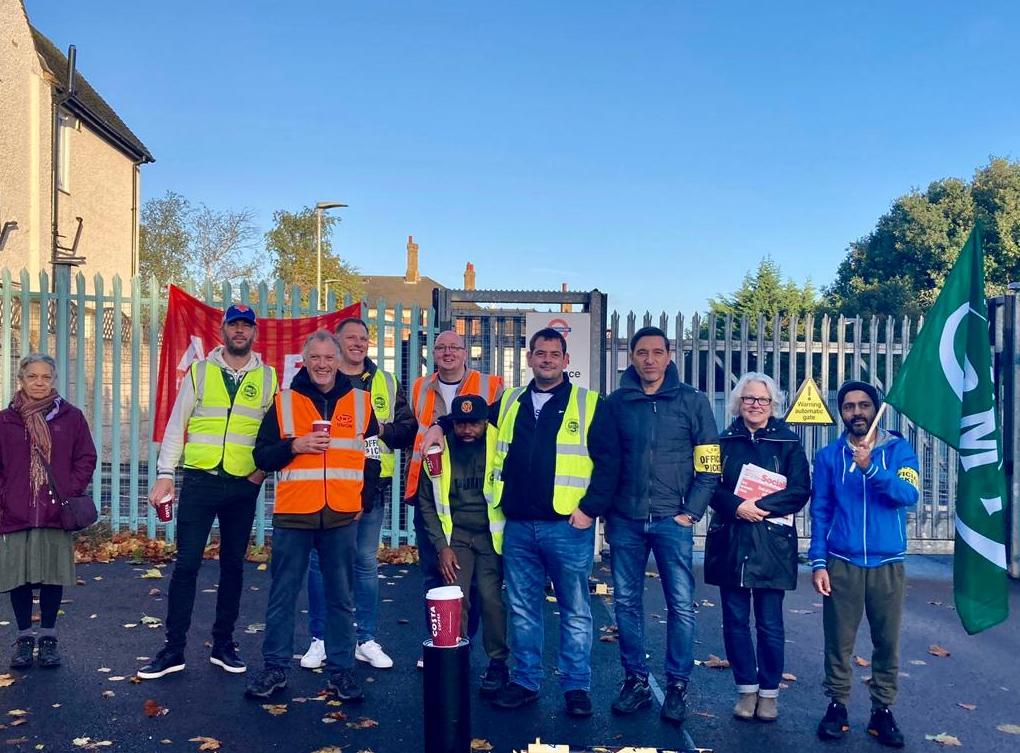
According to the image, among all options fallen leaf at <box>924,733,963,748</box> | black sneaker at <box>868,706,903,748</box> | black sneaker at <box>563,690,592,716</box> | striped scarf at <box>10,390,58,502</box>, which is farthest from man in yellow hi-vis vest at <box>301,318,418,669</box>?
fallen leaf at <box>924,733,963,748</box>

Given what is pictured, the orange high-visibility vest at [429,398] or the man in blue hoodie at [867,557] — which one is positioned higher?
the orange high-visibility vest at [429,398]

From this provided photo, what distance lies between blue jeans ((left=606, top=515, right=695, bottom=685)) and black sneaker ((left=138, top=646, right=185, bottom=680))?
8.60ft

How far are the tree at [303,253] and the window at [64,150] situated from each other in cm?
1596

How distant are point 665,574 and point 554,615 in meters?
2.32

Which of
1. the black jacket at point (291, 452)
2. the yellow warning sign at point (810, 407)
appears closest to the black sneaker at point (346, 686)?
the black jacket at point (291, 452)

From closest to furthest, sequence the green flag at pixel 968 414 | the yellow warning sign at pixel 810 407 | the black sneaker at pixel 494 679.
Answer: the green flag at pixel 968 414 < the black sneaker at pixel 494 679 < the yellow warning sign at pixel 810 407

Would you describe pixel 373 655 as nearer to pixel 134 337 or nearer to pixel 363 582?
pixel 363 582

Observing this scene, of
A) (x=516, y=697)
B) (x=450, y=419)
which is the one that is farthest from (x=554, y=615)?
(x=450, y=419)

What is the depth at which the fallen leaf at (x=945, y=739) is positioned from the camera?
4.71 meters

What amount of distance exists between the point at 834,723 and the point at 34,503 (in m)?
4.70

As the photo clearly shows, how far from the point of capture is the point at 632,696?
4.95 m

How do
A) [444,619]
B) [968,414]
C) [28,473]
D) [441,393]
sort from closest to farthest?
[444,619] → [968,414] → [28,473] → [441,393]

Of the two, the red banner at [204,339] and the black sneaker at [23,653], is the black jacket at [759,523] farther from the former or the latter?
the red banner at [204,339]

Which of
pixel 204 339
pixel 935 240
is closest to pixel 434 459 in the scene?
pixel 204 339
